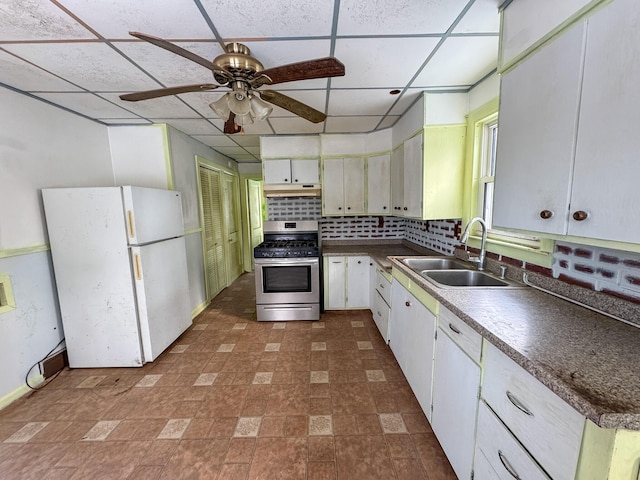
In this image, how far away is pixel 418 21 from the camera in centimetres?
131

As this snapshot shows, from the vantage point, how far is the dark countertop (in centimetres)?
64

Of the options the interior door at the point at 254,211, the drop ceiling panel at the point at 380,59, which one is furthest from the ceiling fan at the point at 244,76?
the interior door at the point at 254,211

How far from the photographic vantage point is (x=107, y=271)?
85.4 inches

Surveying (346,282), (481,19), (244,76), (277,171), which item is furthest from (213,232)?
(481,19)

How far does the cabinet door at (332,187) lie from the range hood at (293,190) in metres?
0.12

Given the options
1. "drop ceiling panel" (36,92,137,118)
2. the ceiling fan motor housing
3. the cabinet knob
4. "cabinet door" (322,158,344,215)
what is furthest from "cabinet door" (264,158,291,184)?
the cabinet knob

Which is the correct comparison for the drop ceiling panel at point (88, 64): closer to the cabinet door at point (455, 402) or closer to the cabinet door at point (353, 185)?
the cabinet door at point (353, 185)

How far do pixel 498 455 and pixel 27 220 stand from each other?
3.28 meters

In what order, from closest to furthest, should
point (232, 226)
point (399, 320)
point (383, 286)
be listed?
point (399, 320), point (383, 286), point (232, 226)

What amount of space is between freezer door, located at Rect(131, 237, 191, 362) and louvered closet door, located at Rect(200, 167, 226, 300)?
937mm

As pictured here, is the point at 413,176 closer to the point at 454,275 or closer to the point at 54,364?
the point at 454,275

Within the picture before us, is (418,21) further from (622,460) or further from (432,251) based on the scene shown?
(432,251)

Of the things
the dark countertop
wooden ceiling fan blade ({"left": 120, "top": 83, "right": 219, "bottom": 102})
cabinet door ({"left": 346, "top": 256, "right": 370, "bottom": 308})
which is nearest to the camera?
the dark countertop

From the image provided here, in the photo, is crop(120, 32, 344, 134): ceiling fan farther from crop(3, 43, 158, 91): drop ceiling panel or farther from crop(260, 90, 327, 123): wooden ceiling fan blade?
crop(3, 43, 158, 91): drop ceiling panel
